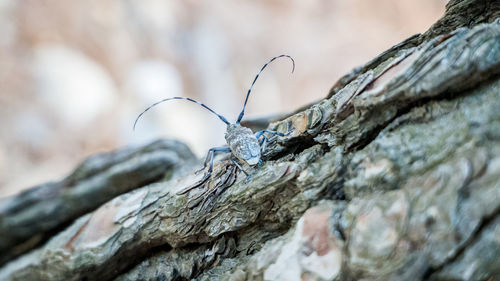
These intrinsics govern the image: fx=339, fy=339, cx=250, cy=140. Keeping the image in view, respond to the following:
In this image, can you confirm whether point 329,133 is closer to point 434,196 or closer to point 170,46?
point 434,196

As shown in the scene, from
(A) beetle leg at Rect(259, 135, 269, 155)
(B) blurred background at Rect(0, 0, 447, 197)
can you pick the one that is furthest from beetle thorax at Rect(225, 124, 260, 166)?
(B) blurred background at Rect(0, 0, 447, 197)

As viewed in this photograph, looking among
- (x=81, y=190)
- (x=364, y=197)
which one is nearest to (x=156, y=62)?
(x=81, y=190)

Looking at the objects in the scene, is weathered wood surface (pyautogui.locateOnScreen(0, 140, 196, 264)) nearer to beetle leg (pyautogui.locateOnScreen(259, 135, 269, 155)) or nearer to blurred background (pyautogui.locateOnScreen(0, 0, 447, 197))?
beetle leg (pyautogui.locateOnScreen(259, 135, 269, 155))

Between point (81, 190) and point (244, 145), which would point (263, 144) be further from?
point (81, 190)

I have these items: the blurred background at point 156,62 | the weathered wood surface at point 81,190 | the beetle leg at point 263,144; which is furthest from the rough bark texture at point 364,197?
the blurred background at point 156,62

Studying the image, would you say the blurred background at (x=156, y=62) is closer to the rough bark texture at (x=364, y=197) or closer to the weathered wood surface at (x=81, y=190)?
the weathered wood surface at (x=81, y=190)

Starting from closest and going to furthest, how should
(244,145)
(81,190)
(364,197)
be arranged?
(364,197) → (244,145) → (81,190)
